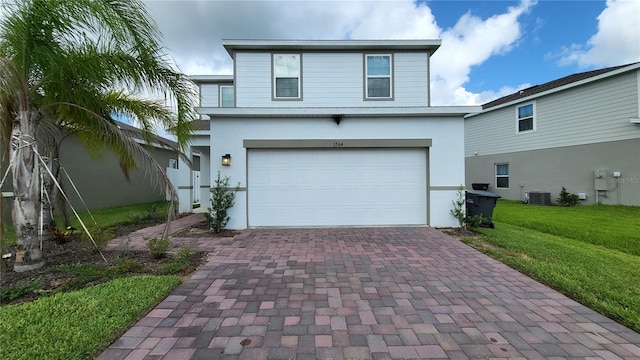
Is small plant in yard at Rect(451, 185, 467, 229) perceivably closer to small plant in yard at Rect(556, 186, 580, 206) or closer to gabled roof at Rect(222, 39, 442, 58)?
gabled roof at Rect(222, 39, 442, 58)

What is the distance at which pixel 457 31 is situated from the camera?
34.6 ft

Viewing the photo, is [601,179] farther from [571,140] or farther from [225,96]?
[225,96]

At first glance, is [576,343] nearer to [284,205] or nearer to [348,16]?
[284,205]

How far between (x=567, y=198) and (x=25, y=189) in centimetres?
1653

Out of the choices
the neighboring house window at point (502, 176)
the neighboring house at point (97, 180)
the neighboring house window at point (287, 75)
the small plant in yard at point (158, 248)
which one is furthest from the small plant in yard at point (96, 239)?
the neighboring house window at point (502, 176)

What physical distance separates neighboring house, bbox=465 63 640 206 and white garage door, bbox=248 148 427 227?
7480 mm

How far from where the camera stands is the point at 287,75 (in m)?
9.23

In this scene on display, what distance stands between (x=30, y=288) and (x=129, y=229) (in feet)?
14.3

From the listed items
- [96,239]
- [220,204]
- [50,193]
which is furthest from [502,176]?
[50,193]

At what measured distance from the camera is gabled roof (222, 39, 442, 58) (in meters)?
8.93

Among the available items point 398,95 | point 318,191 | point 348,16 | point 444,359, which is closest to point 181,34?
point 348,16

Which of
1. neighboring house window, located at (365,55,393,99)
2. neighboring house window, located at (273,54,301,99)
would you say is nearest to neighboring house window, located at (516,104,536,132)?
neighboring house window, located at (365,55,393,99)

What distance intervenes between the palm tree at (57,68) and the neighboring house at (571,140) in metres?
13.1

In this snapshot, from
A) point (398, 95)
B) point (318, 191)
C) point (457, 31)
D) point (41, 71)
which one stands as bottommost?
point (318, 191)
